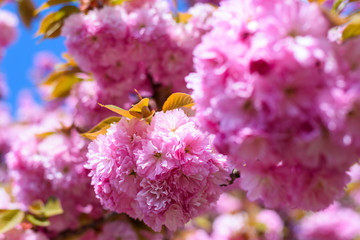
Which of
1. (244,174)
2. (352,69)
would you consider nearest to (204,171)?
(244,174)

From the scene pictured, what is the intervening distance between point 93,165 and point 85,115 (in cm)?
80

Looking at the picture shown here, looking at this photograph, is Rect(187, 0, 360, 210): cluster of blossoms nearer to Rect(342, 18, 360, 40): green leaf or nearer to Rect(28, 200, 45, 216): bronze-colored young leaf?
Rect(342, 18, 360, 40): green leaf

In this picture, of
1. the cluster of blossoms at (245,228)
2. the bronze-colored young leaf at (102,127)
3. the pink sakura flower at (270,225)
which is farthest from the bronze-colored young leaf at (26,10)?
the pink sakura flower at (270,225)

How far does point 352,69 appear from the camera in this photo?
592 mm

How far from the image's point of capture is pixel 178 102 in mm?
908

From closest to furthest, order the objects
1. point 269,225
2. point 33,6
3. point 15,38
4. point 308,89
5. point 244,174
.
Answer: point 308,89, point 244,174, point 33,6, point 269,225, point 15,38

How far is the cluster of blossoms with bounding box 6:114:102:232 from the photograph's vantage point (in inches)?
59.0

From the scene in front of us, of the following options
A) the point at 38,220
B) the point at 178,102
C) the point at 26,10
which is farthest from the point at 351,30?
the point at 26,10

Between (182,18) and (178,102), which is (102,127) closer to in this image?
(178,102)

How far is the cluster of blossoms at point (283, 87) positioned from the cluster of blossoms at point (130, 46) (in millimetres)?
761

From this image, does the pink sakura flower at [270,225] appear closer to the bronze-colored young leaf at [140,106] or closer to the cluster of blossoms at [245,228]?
the cluster of blossoms at [245,228]

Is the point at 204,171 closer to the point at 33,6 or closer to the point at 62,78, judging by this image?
the point at 62,78

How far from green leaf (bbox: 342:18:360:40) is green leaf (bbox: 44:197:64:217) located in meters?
1.24

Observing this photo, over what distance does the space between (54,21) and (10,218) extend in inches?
34.9
